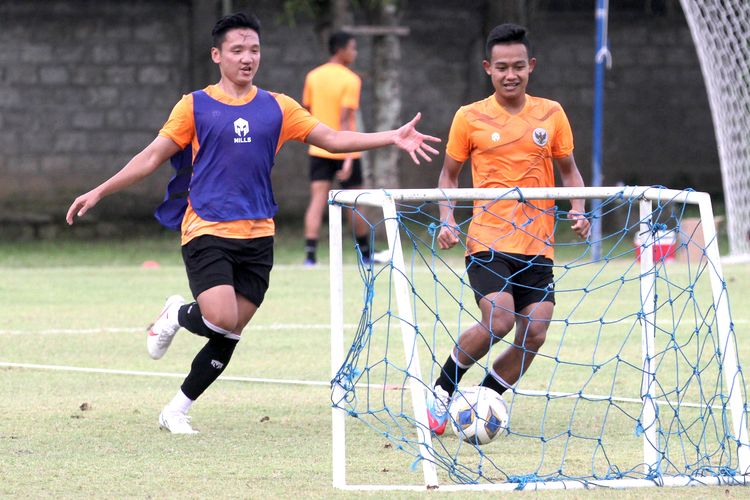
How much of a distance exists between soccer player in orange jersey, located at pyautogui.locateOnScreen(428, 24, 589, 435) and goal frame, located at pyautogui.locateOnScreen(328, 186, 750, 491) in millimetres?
636

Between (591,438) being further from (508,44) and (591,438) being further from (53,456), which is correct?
(53,456)

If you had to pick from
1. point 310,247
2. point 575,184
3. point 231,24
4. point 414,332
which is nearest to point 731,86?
point 310,247

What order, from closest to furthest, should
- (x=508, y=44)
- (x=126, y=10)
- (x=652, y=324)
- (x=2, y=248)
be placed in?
(x=652, y=324) → (x=508, y=44) → (x=2, y=248) → (x=126, y=10)

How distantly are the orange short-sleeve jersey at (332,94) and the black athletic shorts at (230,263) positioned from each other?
289 inches

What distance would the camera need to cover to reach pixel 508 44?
624 cm

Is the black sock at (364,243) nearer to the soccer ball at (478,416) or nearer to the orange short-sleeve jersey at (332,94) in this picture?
the orange short-sleeve jersey at (332,94)

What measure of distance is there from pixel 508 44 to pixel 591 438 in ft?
5.91

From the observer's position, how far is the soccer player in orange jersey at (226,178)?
248 inches

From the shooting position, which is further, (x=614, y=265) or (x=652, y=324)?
(x=614, y=265)

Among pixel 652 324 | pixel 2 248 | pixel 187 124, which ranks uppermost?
pixel 187 124

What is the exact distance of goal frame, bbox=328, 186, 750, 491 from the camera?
507 cm

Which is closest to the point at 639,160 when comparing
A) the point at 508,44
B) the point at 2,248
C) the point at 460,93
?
the point at 460,93

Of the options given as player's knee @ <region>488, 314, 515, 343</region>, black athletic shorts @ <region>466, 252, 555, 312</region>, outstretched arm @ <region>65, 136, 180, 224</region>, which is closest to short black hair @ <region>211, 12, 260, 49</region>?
outstretched arm @ <region>65, 136, 180, 224</region>

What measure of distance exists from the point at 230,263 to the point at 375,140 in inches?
35.5
